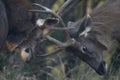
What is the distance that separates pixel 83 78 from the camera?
10992mm

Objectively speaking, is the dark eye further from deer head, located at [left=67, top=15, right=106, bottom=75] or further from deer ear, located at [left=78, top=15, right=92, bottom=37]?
deer ear, located at [left=78, top=15, right=92, bottom=37]

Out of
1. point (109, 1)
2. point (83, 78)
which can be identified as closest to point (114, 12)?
point (109, 1)

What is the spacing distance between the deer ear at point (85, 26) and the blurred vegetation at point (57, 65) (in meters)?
0.65

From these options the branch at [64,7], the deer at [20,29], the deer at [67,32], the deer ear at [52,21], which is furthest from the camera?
the branch at [64,7]

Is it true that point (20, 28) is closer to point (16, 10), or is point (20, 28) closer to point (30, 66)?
point (16, 10)

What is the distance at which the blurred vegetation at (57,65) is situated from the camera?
1103 cm

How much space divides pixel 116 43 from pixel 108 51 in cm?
26

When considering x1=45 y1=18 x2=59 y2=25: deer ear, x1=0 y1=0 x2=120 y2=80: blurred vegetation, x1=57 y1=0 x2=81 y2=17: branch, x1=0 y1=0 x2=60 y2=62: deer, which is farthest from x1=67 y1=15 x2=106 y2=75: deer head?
x1=0 y1=0 x2=60 y2=62: deer

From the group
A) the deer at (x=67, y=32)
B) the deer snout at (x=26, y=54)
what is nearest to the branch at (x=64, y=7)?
the deer at (x=67, y=32)

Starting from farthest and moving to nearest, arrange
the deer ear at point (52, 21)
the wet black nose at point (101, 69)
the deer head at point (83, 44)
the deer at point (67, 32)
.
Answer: the wet black nose at point (101, 69)
the deer head at point (83, 44)
the deer ear at point (52, 21)
the deer at point (67, 32)

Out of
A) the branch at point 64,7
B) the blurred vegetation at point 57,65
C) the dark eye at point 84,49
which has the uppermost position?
the branch at point 64,7

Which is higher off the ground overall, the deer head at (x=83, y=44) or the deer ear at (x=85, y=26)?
the deer ear at (x=85, y=26)

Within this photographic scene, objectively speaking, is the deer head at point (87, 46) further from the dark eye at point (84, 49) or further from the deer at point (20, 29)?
the deer at point (20, 29)

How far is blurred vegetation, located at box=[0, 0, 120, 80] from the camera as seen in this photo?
11.0m
